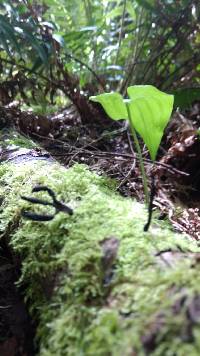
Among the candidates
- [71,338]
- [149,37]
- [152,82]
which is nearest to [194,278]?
[71,338]

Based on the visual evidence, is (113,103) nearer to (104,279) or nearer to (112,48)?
(104,279)

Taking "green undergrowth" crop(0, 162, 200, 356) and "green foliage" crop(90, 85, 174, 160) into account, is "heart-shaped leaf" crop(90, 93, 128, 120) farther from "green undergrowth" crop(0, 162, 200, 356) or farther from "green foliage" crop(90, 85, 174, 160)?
"green undergrowth" crop(0, 162, 200, 356)

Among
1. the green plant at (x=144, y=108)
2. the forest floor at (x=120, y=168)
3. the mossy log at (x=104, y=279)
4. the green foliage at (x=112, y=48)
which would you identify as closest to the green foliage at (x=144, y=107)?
the green plant at (x=144, y=108)

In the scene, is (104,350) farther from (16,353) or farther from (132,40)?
(132,40)

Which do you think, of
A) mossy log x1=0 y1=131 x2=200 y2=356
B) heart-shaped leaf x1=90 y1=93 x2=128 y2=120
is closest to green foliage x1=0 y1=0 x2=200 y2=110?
heart-shaped leaf x1=90 y1=93 x2=128 y2=120

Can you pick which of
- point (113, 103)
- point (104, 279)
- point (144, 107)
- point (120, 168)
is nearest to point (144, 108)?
point (144, 107)

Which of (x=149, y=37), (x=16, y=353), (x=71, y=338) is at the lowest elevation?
(x=16, y=353)
